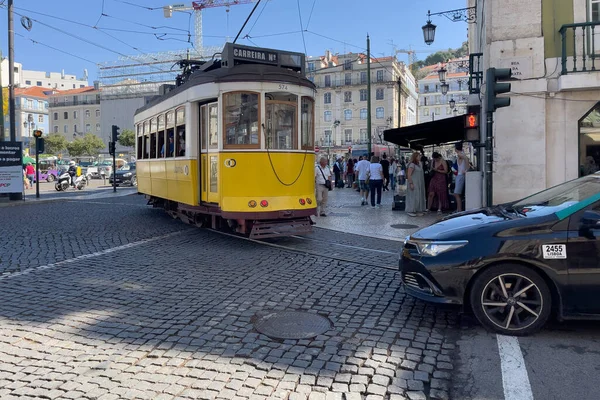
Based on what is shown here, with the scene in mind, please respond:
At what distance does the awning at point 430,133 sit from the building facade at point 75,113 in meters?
89.3

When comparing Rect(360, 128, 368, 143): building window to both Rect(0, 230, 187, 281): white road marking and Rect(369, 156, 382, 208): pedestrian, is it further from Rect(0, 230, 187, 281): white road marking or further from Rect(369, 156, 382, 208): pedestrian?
Rect(0, 230, 187, 281): white road marking

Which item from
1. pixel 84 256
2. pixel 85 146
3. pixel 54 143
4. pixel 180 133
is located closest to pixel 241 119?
pixel 180 133

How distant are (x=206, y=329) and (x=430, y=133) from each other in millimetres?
12670

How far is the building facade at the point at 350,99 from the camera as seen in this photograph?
3108 inches

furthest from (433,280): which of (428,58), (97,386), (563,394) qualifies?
(428,58)

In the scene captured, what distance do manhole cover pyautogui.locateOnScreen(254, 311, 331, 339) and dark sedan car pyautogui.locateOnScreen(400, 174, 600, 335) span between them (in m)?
1.08

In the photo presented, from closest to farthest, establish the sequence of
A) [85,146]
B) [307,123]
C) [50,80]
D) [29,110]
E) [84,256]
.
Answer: [84,256], [307,123], [85,146], [29,110], [50,80]

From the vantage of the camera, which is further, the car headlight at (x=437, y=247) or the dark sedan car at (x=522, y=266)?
the car headlight at (x=437, y=247)

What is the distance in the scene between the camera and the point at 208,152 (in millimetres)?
10039

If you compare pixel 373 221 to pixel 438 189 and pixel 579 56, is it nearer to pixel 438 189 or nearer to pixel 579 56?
pixel 438 189

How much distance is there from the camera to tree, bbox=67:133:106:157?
79.8 m

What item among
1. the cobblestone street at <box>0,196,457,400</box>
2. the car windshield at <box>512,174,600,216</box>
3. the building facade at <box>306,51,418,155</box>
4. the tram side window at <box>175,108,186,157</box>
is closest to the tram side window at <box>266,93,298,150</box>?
the cobblestone street at <box>0,196,457,400</box>

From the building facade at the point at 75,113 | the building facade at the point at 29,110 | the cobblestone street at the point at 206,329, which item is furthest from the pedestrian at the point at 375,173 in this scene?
the building facade at the point at 29,110

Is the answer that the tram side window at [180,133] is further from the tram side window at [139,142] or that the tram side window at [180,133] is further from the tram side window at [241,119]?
the tram side window at [139,142]
